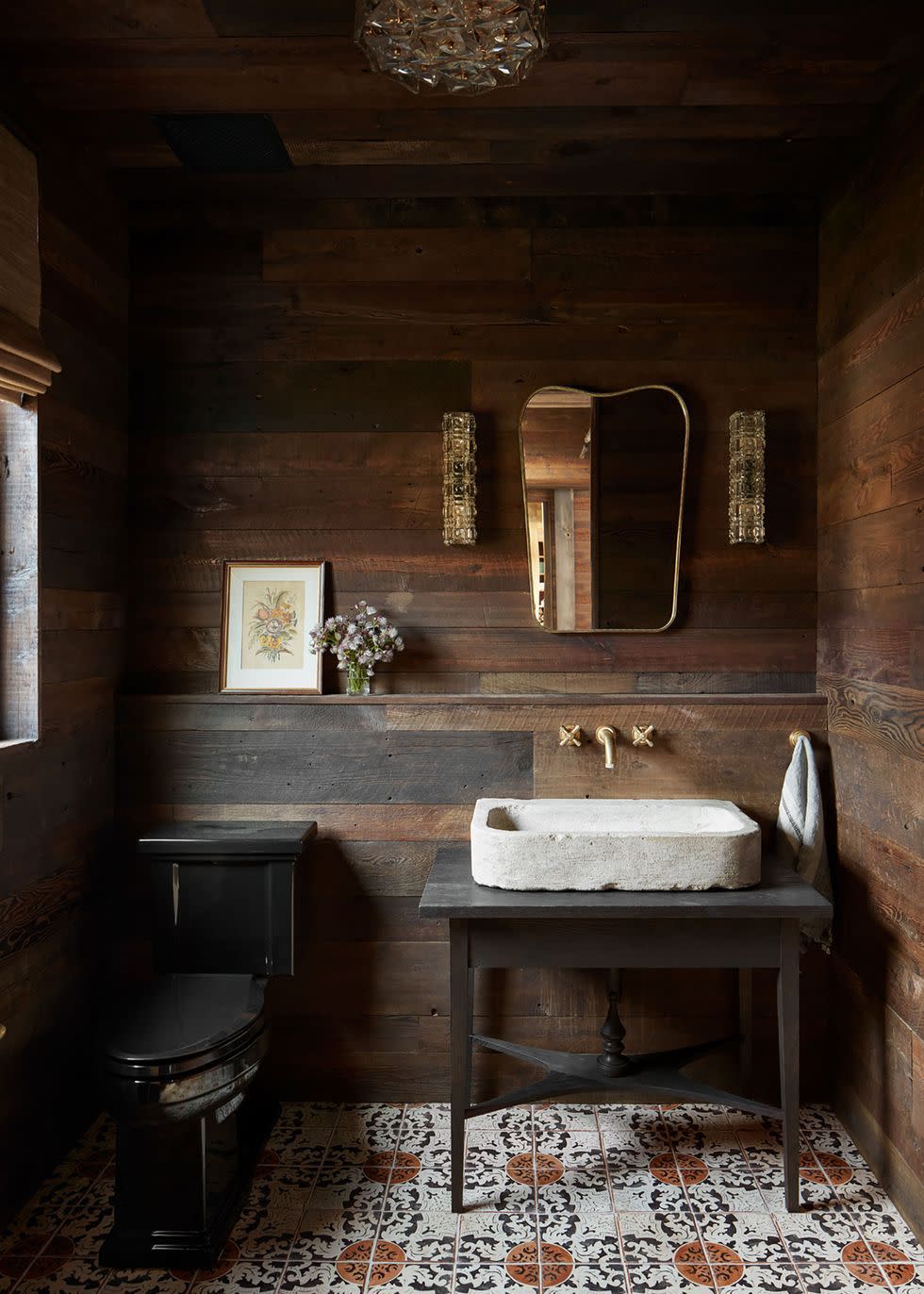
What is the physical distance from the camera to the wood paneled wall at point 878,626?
2059mm

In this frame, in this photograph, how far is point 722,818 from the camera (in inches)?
93.0

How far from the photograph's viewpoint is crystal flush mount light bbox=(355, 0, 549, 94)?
5.07 feet

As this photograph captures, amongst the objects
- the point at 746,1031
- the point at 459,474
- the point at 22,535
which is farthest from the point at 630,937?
the point at 22,535

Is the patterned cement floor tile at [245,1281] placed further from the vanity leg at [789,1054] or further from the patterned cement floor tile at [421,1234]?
the vanity leg at [789,1054]

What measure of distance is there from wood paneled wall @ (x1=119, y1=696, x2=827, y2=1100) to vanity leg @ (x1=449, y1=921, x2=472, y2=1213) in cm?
47

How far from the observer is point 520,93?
211 centimetres

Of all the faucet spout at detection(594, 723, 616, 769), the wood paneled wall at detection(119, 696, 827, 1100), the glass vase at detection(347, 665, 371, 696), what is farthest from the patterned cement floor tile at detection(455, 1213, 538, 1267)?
the glass vase at detection(347, 665, 371, 696)

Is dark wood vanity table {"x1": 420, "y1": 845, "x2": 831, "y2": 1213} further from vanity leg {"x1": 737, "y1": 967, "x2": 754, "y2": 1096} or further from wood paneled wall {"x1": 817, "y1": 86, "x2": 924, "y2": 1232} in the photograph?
vanity leg {"x1": 737, "y1": 967, "x2": 754, "y2": 1096}

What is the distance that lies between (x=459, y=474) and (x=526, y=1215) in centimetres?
185

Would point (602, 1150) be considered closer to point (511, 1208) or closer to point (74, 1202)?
point (511, 1208)

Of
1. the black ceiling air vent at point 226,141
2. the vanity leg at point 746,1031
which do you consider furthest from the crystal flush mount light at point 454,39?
the vanity leg at point 746,1031

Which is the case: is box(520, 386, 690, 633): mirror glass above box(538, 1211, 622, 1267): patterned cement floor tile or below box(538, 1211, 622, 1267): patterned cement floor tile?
above

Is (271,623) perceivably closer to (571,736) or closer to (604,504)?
(571,736)

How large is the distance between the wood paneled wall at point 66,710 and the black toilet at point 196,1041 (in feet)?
0.73
